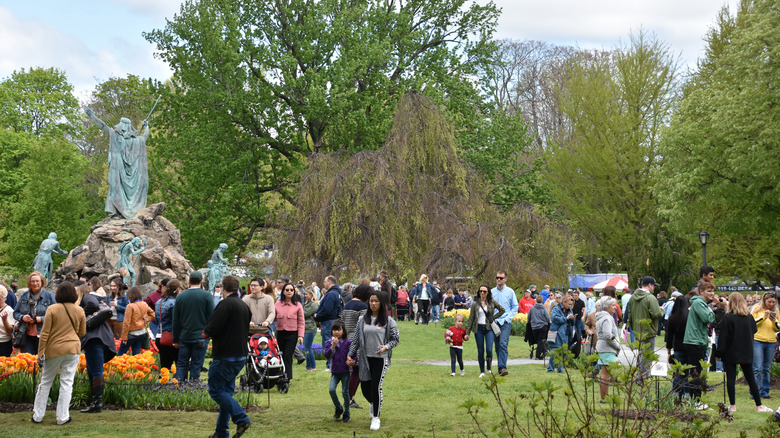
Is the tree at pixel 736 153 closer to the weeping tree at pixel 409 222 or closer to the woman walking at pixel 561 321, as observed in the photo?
the weeping tree at pixel 409 222

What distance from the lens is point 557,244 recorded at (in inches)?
1107

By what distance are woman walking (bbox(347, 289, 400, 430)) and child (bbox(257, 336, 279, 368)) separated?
2.52m

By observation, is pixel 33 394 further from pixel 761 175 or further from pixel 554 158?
pixel 554 158

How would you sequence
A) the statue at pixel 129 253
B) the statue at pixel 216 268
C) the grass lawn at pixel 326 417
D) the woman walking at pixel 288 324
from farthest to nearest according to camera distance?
1. the statue at pixel 216 268
2. the statue at pixel 129 253
3. the woman walking at pixel 288 324
4. the grass lawn at pixel 326 417

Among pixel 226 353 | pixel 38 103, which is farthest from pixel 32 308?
pixel 38 103

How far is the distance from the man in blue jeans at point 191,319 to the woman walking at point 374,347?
2.22 meters

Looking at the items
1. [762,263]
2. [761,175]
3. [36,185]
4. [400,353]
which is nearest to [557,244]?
[761,175]

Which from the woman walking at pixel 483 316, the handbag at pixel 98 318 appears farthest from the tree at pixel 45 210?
the handbag at pixel 98 318

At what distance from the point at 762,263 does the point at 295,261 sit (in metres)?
18.5

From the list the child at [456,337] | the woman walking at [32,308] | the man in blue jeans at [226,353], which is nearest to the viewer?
the man in blue jeans at [226,353]

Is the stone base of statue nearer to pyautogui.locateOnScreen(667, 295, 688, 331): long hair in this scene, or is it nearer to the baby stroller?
the baby stroller

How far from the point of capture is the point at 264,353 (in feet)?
36.4

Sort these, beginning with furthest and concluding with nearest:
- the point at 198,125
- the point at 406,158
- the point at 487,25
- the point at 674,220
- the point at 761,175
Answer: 1. the point at 487,25
2. the point at 198,125
3. the point at 674,220
4. the point at 406,158
5. the point at 761,175

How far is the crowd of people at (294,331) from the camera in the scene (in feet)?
27.3
